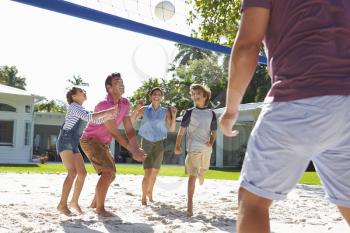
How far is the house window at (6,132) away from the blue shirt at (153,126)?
19.5 m

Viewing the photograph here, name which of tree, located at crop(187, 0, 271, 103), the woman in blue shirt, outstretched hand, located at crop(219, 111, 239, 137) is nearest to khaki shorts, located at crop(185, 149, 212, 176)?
the woman in blue shirt

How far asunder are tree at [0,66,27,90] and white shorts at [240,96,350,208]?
53751 millimetres

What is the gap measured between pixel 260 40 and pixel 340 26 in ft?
1.02

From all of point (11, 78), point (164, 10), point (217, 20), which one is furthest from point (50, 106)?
point (164, 10)

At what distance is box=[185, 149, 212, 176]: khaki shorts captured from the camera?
5461mm

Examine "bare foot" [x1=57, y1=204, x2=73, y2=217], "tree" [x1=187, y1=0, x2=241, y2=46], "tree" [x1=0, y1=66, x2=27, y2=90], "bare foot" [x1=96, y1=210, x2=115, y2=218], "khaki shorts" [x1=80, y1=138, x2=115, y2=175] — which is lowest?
"bare foot" [x1=96, y1=210, x2=115, y2=218]

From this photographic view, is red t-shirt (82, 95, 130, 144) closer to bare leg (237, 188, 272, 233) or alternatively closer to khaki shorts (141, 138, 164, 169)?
khaki shorts (141, 138, 164, 169)

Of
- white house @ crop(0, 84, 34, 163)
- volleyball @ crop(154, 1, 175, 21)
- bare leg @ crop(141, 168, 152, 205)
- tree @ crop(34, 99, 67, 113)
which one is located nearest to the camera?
bare leg @ crop(141, 168, 152, 205)

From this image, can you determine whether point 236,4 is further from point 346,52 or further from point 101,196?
point 346,52

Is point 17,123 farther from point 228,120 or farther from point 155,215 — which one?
point 228,120

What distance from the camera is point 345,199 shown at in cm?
190

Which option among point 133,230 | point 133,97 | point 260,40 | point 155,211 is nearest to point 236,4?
point 155,211

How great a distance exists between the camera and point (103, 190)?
5.01 m

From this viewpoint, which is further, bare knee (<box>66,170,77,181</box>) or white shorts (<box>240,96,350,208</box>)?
bare knee (<box>66,170,77,181</box>)
